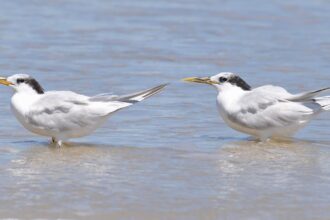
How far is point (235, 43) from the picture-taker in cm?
1329

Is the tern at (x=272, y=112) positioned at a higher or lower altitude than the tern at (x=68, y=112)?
lower

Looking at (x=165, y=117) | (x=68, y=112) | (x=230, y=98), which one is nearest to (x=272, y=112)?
(x=230, y=98)

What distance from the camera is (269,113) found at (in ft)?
28.9

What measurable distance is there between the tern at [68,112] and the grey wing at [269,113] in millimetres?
830

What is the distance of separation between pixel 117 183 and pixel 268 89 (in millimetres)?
2281

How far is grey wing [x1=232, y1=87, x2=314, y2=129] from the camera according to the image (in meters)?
8.77

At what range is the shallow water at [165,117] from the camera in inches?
264

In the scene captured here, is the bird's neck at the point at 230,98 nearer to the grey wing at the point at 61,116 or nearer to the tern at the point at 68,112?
the tern at the point at 68,112

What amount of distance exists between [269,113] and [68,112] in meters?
1.66

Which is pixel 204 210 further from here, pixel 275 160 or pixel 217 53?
pixel 217 53

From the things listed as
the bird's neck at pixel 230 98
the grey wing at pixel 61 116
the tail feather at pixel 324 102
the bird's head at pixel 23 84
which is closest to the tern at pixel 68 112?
the grey wing at pixel 61 116

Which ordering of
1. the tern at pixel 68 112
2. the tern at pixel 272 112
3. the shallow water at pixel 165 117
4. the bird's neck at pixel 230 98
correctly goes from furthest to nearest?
1. the bird's neck at pixel 230 98
2. the tern at pixel 272 112
3. the tern at pixel 68 112
4. the shallow water at pixel 165 117

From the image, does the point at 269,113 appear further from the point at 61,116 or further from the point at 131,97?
the point at 61,116

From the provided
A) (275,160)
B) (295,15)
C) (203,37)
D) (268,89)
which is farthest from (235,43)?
(275,160)
